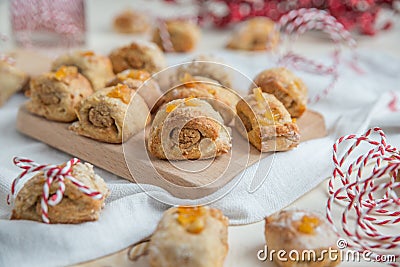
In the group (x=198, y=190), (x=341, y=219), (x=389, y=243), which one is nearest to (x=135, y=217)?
(x=198, y=190)

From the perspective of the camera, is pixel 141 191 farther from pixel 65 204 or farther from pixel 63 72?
pixel 63 72

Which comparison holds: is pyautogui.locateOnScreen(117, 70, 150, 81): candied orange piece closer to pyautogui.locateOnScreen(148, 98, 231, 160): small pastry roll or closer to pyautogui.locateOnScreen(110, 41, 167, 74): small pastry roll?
pyautogui.locateOnScreen(110, 41, 167, 74): small pastry roll

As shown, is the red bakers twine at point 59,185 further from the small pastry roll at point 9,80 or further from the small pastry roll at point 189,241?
the small pastry roll at point 9,80

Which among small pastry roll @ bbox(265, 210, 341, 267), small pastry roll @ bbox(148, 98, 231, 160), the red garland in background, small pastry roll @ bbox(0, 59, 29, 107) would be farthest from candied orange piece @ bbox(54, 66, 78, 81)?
the red garland in background

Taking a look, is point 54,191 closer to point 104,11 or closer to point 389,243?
→ point 389,243

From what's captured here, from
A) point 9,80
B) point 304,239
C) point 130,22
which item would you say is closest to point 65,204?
point 304,239

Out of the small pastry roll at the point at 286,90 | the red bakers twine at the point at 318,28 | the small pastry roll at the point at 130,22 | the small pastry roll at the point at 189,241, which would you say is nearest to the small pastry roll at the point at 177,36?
the small pastry roll at the point at 130,22
